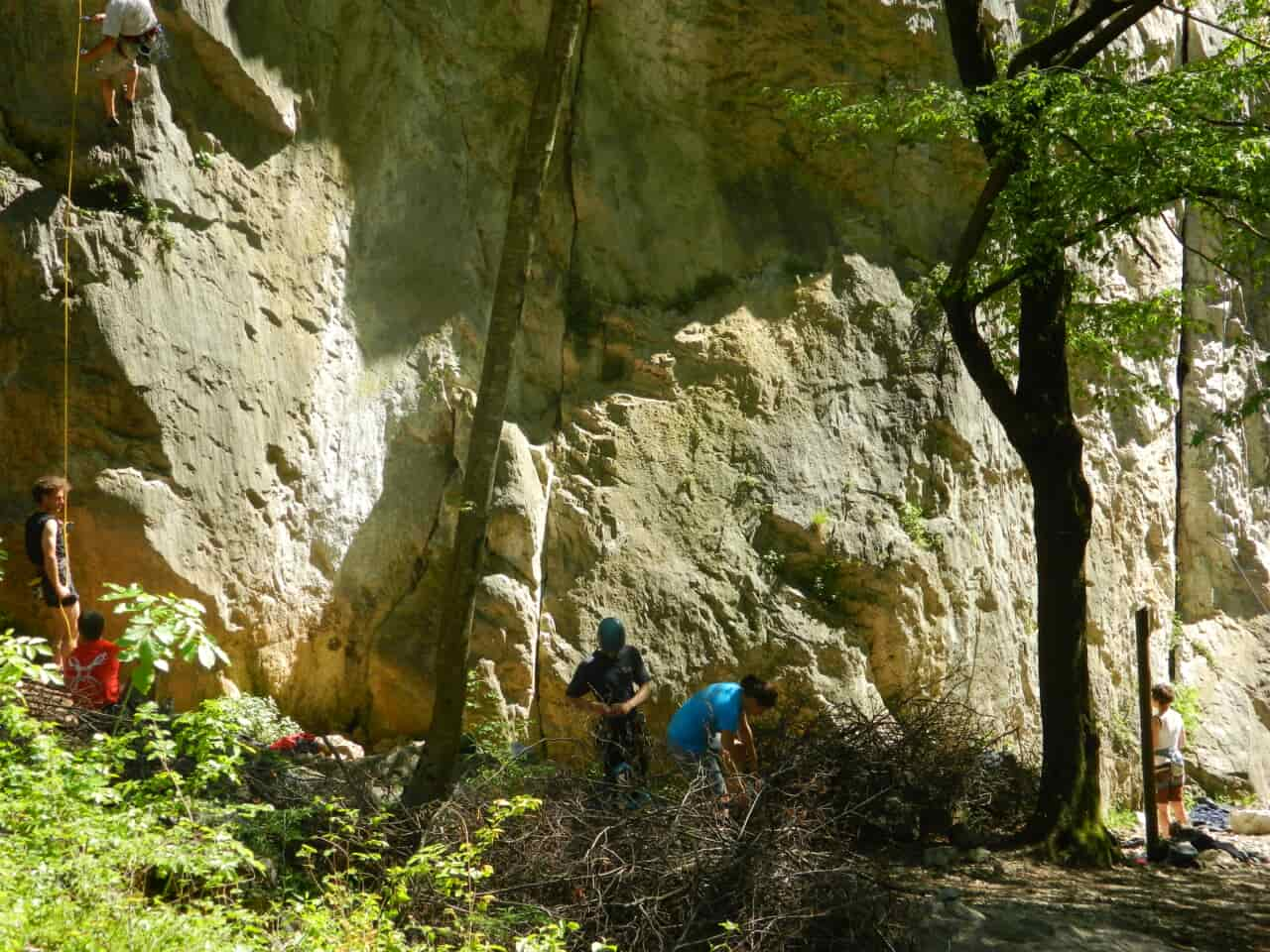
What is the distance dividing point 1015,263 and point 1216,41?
10.6m

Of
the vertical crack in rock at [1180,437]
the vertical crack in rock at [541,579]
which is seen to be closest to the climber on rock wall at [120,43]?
the vertical crack in rock at [541,579]

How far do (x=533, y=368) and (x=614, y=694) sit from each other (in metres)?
4.54

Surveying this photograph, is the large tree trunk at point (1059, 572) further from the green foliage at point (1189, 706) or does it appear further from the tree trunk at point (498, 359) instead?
the green foliage at point (1189, 706)

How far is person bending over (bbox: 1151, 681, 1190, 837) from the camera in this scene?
1142 centimetres

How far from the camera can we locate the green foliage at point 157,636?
4859 millimetres

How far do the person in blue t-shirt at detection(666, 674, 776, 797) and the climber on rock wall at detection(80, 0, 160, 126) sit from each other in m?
6.63

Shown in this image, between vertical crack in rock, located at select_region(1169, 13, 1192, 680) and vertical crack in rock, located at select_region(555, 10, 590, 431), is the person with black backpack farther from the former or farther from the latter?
vertical crack in rock, located at select_region(1169, 13, 1192, 680)

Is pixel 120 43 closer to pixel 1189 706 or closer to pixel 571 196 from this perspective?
pixel 571 196

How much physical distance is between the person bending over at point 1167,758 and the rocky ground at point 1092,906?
96cm

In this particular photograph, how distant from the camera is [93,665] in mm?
8008

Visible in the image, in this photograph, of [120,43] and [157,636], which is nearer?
[157,636]

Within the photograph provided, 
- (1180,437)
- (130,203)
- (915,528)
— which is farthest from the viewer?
(1180,437)

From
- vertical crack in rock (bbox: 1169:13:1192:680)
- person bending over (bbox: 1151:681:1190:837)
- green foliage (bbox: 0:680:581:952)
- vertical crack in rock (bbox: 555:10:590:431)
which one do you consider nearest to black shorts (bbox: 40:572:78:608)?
green foliage (bbox: 0:680:581:952)

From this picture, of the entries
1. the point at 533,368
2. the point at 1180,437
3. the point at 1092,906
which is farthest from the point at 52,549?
the point at 1180,437
